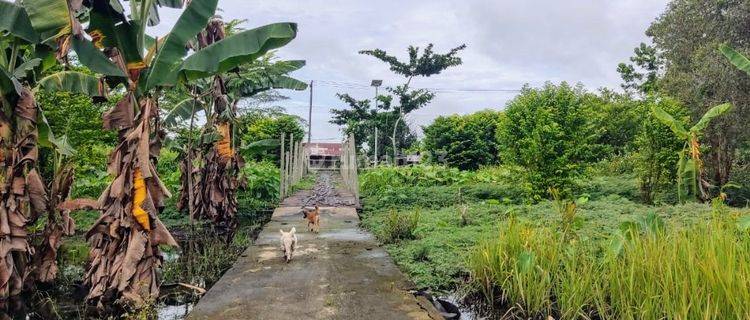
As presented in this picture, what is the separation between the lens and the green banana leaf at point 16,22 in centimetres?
454

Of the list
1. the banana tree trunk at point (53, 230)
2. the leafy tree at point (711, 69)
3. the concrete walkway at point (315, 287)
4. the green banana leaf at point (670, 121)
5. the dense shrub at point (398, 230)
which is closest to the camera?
the concrete walkway at point (315, 287)

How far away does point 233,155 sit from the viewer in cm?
1011

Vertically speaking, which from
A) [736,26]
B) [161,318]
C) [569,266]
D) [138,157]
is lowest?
[161,318]

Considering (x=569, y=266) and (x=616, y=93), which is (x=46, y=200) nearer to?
(x=569, y=266)

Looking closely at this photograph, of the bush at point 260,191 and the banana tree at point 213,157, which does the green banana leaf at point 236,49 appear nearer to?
the banana tree at point 213,157

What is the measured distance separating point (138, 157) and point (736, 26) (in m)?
15.3

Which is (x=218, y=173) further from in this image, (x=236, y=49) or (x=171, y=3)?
(x=236, y=49)

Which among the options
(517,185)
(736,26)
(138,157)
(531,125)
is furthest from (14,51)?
(736,26)

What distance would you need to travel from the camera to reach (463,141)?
2509 centimetres

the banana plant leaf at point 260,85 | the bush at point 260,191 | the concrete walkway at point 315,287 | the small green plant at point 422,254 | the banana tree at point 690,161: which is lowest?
the concrete walkway at point 315,287

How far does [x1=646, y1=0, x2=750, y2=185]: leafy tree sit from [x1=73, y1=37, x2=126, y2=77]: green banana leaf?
13.6m

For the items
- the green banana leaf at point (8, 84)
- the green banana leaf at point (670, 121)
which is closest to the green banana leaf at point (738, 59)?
the green banana leaf at point (670, 121)

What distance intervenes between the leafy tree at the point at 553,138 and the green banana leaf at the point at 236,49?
7.12m

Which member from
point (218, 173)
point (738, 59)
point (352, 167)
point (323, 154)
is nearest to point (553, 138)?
point (738, 59)
